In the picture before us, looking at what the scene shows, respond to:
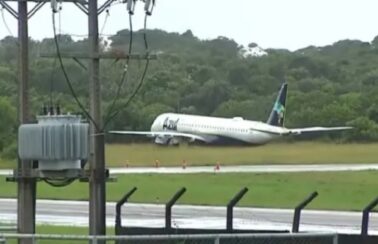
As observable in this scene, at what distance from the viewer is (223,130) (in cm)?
8494

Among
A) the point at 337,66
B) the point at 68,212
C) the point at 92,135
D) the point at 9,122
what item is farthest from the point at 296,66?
the point at 92,135

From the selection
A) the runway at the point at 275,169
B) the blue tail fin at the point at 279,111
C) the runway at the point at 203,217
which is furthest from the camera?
the blue tail fin at the point at 279,111

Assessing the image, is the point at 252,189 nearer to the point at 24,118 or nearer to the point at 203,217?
the point at 203,217

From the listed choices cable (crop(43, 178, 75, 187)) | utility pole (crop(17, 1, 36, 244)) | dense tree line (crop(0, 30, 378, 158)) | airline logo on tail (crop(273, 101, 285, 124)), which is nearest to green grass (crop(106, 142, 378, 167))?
airline logo on tail (crop(273, 101, 285, 124))

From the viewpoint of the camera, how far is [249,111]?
101812mm

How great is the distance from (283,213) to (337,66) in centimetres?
9629

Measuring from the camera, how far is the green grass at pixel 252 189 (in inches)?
1620

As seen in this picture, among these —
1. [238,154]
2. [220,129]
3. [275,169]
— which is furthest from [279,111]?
[275,169]

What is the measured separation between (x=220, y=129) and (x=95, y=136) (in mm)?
64098

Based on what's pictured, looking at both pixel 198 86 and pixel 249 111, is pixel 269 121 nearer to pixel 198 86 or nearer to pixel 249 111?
pixel 249 111

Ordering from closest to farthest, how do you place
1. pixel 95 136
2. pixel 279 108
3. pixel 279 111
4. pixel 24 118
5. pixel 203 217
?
pixel 95 136
pixel 24 118
pixel 203 217
pixel 279 108
pixel 279 111

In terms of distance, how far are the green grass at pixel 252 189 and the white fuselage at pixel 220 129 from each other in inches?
1112

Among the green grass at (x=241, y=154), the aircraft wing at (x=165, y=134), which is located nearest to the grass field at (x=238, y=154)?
the green grass at (x=241, y=154)

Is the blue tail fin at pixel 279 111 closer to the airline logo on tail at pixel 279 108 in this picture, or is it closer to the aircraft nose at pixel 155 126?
the airline logo on tail at pixel 279 108
